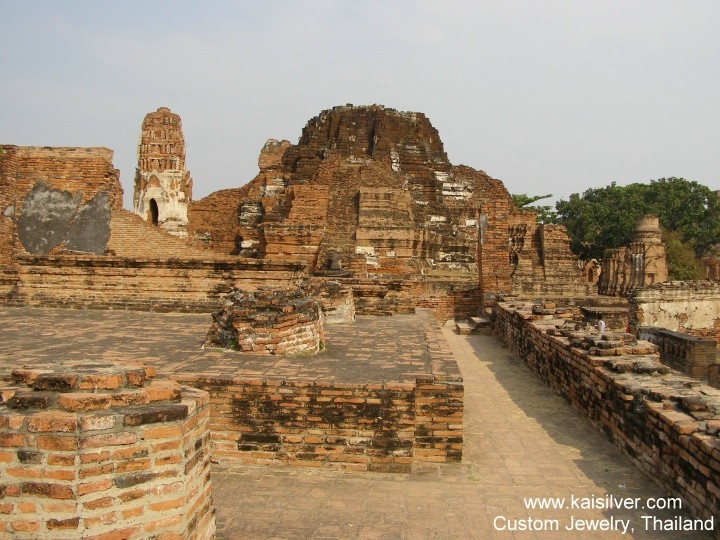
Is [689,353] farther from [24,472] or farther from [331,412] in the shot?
[24,472]

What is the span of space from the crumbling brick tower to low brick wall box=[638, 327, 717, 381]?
13432 millimetres

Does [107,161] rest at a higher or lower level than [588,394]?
higher

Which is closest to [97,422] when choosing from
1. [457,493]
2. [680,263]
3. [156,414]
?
[156,414]

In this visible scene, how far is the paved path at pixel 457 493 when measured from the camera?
309cm

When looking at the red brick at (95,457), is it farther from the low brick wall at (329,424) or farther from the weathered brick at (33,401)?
the low brick wall at (329,424)

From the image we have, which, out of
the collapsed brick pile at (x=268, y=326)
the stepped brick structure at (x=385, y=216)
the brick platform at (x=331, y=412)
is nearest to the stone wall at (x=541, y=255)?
the stepped brick structure at (x=385, y=216)

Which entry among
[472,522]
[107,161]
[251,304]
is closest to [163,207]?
[107,161]

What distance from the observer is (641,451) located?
401cm

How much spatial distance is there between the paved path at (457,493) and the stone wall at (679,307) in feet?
26.1

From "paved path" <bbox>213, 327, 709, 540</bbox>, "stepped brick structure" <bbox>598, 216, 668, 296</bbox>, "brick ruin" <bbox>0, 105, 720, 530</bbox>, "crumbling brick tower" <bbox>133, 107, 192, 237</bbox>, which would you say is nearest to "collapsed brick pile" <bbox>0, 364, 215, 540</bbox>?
"brick ruin" <bbox>0, 105, 720, 530</bbox>

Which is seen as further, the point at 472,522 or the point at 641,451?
the point at 641,451

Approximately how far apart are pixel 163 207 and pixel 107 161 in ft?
20.6

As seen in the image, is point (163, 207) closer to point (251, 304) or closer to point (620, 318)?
point (620, 318)

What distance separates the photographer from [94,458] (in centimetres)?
212
